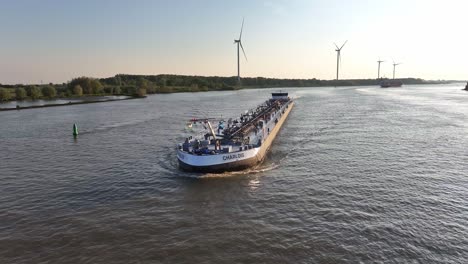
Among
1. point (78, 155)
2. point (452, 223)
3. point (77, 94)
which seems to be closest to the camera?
point (452, 223)

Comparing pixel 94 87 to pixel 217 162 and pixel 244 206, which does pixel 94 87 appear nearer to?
pixel 217 162

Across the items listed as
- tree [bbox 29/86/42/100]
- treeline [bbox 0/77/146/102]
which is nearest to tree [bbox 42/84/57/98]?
treeline [bbox 0/77/146/102]

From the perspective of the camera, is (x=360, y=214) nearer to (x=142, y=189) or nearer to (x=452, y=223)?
(x=452, y=223)

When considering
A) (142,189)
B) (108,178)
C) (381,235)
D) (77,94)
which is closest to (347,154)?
(381,235)

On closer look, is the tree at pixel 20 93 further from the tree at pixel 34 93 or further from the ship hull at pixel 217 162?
the ship hull at pixel 217 162

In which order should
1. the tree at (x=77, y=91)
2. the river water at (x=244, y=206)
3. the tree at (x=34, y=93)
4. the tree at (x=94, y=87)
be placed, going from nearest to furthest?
the river water at (x=244, y=206)
the tree at (x=34, y=93)
the tree at (x=77, y=91)
the tree at (x=94, y=87)

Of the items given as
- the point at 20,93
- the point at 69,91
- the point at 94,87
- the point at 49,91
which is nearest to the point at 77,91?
the point at 69,91

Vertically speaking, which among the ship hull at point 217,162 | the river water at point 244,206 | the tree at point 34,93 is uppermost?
the tree at point 34,93

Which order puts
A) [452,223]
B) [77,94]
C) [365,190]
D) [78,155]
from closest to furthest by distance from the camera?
[452,223] → [365,190] → [78,155] → [77,94]

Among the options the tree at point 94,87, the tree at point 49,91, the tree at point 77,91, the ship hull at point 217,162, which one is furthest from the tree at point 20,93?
the ship hull at point 217,162

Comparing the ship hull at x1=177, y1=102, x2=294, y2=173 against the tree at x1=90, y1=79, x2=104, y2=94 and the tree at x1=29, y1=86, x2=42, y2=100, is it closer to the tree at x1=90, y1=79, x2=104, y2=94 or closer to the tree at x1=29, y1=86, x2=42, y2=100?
the tree at x1=29, y1=86, x2=42, y2=100
